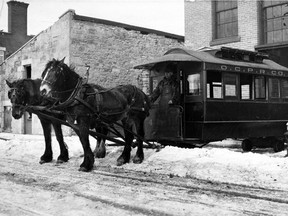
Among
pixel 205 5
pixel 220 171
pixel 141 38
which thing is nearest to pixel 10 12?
pixel 141 38

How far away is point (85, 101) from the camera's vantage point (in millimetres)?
7672

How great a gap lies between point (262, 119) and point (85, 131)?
16.5 feet

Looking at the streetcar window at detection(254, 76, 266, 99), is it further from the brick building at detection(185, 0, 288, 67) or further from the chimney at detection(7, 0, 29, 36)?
the chimney at detection(7, 0, 29, 36)

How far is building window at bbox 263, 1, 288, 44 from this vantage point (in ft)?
45.1

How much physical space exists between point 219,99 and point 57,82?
12.9ft

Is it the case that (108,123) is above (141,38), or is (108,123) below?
below

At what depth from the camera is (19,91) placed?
8734 mm

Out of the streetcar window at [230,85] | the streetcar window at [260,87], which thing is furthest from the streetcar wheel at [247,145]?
the streetcar window at [230,85]

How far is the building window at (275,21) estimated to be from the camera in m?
13.8

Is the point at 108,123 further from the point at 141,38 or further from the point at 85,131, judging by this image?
the point at 141,38

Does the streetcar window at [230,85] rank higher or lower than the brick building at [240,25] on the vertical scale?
lower

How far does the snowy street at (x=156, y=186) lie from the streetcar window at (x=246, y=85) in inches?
96.3

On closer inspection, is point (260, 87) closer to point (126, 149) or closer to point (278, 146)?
point (278, 146)

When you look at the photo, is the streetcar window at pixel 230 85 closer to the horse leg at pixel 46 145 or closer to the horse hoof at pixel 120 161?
the horse hoof at pixel 120 161
